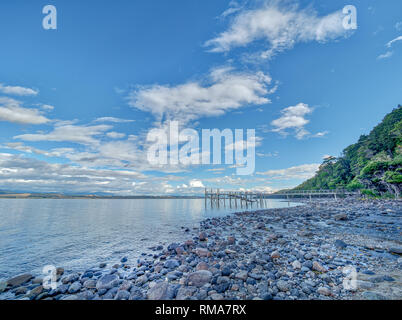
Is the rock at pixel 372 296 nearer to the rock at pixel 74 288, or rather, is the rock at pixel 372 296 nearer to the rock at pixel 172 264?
the rock at pixel 172 264

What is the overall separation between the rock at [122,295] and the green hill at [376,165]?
44958mm

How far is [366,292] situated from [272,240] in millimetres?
6843

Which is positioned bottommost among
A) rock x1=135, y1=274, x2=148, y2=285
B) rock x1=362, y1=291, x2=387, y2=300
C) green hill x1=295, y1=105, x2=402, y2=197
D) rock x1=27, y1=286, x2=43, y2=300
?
rock x1=27, y1=286, x2=43, y2=300

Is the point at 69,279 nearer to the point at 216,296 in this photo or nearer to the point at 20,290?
the point at 20,290

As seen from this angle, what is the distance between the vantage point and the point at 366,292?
4.66m

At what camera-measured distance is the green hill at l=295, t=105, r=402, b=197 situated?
33.0 meters

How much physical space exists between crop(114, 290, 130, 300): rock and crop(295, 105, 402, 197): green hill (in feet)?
148

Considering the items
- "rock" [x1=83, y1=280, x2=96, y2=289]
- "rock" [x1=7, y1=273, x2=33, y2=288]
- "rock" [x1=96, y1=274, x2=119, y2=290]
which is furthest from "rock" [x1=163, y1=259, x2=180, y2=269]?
"rock" [x1=7, y1=273, x2=33, y2=288]

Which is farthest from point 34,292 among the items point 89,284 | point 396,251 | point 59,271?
point 396,251

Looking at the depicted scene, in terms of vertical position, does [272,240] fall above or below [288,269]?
below

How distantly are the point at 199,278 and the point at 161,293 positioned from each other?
135 centimetres

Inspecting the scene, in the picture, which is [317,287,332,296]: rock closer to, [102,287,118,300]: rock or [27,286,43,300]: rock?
[102,287,118,300]: rock
